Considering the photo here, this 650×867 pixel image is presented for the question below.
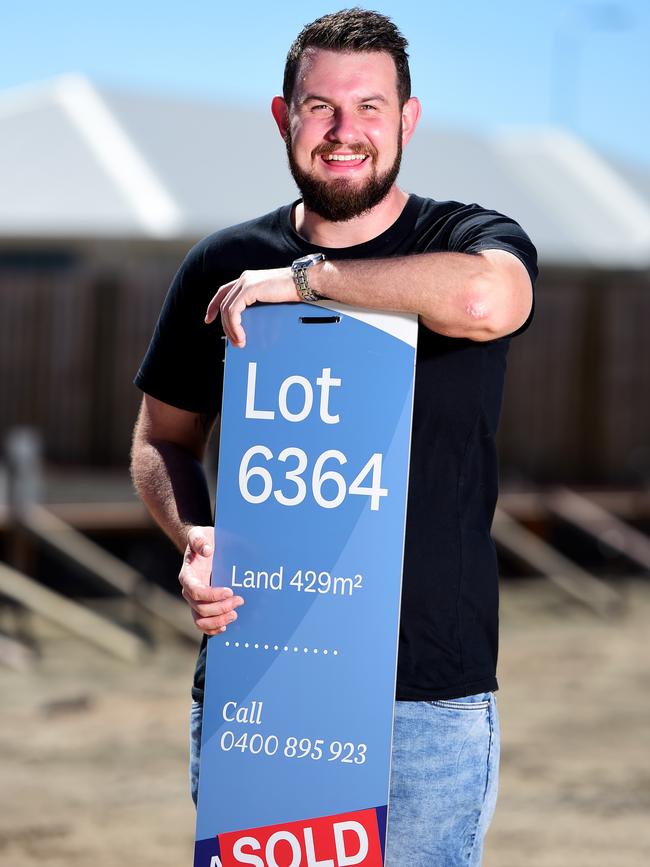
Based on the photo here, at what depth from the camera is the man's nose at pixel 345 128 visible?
2164 millimetres

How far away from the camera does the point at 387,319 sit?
2207 millimetres

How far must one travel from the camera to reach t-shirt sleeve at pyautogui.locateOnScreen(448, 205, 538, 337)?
2.19 meters

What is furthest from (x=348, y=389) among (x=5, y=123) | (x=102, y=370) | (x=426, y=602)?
(x=5, y=123)

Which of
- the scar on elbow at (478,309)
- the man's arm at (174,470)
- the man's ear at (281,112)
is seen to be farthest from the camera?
the man's arm at (174,470)

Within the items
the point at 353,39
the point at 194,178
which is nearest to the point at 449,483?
the point at 353,39

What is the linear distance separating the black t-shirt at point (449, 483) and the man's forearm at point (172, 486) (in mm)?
251

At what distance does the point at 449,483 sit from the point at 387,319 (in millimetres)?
292

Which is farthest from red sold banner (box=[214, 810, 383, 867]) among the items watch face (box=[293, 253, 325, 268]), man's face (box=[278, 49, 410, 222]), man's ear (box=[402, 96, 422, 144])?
man's ear (box=[402, 96, 422, 144])

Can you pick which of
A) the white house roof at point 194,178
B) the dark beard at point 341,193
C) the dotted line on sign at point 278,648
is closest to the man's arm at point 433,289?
the dark beard at point 341,193

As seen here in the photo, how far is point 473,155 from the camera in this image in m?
18.8

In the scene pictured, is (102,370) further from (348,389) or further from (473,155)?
(348,389)

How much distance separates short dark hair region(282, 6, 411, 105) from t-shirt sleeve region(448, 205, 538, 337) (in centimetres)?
23

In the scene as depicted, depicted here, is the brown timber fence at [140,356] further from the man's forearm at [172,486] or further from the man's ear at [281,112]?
the man's ear at [281,112]

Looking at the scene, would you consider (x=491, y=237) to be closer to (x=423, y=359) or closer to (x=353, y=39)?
(x=423, y=359)
